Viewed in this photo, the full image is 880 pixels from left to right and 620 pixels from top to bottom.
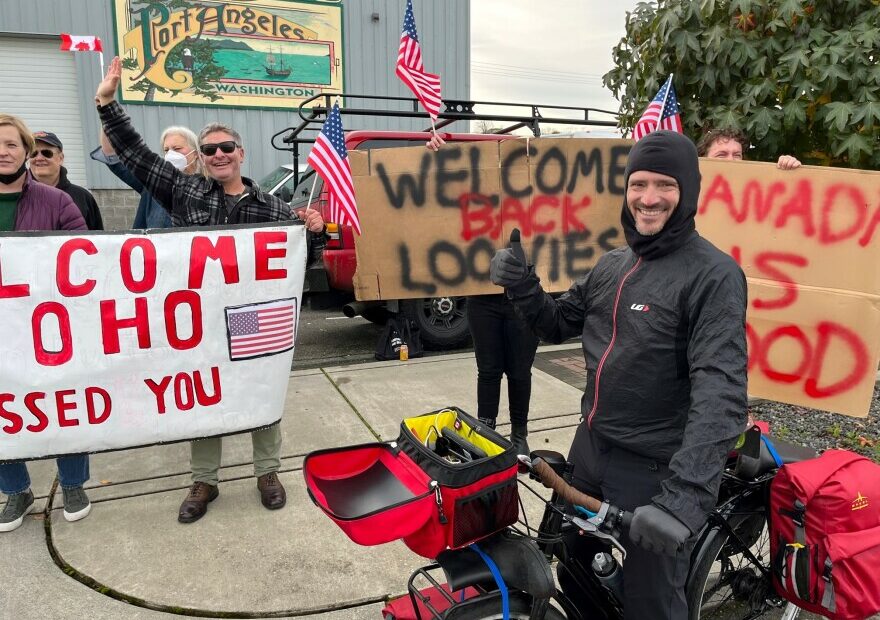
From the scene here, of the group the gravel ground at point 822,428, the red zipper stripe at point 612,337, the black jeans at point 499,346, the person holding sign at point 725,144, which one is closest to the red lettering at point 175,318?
the black jeans at point 499,346

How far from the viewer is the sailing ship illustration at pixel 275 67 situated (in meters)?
13.2

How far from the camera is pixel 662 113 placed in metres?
3.87

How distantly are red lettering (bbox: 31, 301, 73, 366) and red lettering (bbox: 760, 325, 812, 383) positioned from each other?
3483 mm

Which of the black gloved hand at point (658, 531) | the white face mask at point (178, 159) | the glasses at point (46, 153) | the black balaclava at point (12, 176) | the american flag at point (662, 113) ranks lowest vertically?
the black gloved hand at point (658, 531)

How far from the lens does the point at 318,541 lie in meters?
3.11

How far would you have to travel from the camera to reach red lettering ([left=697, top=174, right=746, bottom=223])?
3.45 m

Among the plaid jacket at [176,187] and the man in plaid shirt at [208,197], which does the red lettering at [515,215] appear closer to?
the man in plaid shirt at [208,197]

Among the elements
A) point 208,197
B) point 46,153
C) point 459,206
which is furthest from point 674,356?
point 46,153

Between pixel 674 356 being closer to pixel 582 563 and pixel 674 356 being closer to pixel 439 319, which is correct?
pixel 582 563

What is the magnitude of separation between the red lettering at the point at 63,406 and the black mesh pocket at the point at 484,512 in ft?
7.55

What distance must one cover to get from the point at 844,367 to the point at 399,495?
257cm

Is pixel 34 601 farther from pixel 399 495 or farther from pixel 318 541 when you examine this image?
pixel 399 495

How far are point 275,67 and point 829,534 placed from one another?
44.5ft

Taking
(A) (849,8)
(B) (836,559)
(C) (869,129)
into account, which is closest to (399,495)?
(B) (836,559)
